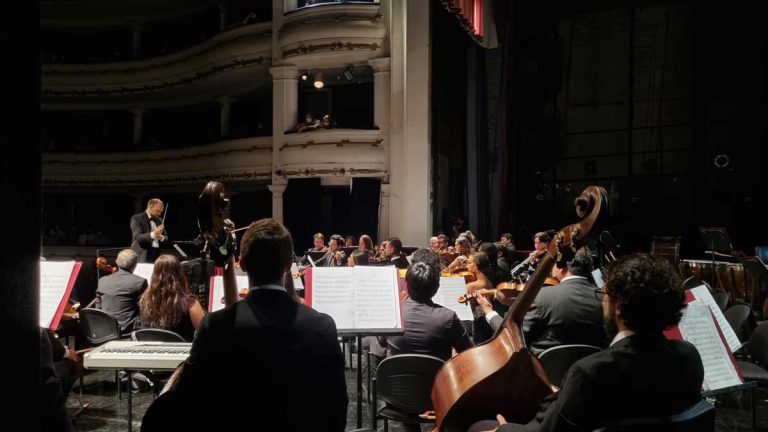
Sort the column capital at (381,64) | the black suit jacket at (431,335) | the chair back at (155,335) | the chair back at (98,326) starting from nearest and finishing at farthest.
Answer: the black suit jacket at (431,335) → the chair back at (155,335) → the chair back at (98,326) → the column capital at (381,64)

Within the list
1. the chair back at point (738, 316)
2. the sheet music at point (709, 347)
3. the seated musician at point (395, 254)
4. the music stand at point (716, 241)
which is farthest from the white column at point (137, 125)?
the sheet music at point (709, 347)

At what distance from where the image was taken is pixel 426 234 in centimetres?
1295

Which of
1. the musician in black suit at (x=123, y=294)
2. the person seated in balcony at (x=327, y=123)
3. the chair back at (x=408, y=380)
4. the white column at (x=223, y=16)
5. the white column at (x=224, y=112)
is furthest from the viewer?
the white column at (x=224, y=112)

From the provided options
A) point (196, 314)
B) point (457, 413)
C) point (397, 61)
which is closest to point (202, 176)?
point (397, 61)

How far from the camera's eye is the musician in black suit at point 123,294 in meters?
5.09

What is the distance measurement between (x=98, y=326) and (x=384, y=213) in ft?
29.2

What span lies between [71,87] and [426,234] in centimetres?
1456

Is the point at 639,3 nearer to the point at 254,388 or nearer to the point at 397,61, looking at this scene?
the point at 397,61

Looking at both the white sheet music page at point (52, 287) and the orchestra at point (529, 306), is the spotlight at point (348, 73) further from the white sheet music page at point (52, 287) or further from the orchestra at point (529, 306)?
the white sheet music page at point (52, 287)

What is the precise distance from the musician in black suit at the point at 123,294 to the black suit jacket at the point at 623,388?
4.33 m

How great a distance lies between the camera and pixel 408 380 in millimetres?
3176

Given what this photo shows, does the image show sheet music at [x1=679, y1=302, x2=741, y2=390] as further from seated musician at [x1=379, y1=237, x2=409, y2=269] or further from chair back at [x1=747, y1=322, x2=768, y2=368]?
seated musician at [x1=379, y1=237, x2=409, y2=269]

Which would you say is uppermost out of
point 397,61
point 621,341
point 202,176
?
point 397,61

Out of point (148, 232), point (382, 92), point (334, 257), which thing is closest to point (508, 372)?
point (148, 232)
